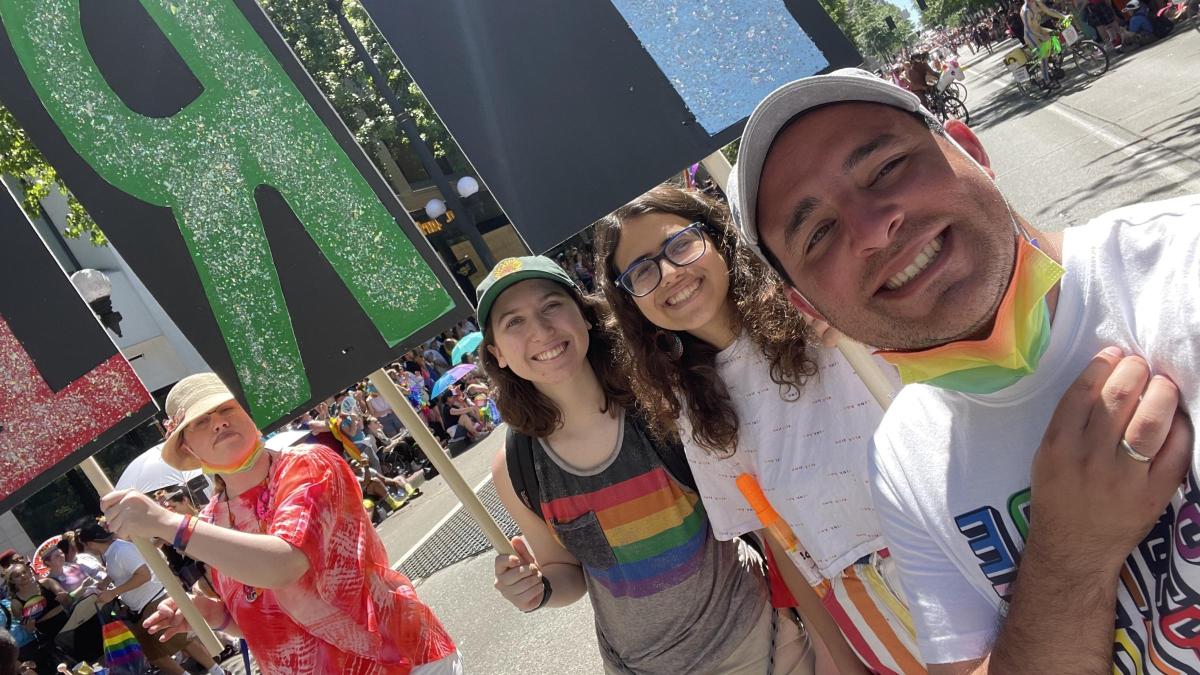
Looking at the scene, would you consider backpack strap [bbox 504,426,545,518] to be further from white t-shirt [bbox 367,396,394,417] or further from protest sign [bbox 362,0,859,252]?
white t-shirt [bbox 367,396,394,417]

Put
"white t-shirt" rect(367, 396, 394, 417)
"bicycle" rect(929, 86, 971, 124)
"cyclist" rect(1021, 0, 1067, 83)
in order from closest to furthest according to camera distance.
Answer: "white t-shirt" rect(367, 396, 394, 417)
"cyclist" rect(1021, 0, 1067, 83)
"bicycle" rect(929, 86, 971, 124)

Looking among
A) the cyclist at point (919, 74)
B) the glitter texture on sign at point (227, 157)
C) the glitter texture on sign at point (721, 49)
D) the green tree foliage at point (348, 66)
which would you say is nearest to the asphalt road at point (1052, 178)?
the cyclist at point (919, 74)

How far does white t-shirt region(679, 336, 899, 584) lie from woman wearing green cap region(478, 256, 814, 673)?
0.82 feet

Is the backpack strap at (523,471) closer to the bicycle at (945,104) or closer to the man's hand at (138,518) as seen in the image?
the man's hand at (138,518)

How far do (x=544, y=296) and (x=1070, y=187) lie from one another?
24.3ft

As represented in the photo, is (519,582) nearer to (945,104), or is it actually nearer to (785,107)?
(785,107)

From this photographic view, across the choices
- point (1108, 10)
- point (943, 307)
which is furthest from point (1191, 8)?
point (943, 307)

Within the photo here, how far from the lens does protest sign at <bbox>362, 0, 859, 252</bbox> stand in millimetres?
2258

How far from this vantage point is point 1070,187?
798 centimetres

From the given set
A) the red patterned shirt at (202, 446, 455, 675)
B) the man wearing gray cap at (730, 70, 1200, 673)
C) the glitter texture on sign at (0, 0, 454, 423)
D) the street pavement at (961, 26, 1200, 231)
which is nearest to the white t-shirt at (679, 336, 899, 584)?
the man wearing gray cap at (730, 70, 1200, 673)

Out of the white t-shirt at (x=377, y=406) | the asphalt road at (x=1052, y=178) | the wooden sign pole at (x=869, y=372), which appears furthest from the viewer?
the white t-shirt at (x=377, y=406)

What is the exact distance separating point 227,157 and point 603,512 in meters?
1.53

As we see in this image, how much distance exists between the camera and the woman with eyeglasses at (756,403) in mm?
1972

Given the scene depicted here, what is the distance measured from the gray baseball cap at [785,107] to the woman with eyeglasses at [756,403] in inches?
17.7
